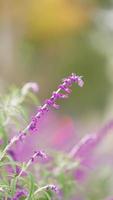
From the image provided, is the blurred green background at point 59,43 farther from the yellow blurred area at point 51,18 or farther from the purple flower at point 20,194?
the purple flower at point 20,194

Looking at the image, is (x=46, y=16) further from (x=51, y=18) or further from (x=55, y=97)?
(x=55, y=97)

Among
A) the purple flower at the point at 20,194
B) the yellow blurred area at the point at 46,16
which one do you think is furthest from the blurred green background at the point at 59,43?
the purple flower at the point at 20,194

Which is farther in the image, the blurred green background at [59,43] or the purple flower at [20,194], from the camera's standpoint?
the blurred green background at [59,43]

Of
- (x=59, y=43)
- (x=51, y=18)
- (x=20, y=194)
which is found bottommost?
(x=20, y=194)

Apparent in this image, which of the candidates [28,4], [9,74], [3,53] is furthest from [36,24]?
[9,74]

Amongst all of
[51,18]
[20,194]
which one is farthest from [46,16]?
[20,194]

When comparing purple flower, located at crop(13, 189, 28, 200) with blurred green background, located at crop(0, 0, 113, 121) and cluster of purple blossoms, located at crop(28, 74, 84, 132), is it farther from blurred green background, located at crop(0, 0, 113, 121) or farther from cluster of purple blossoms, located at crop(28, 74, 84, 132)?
blurred green background, located at crop(0, 0, 113, 121)

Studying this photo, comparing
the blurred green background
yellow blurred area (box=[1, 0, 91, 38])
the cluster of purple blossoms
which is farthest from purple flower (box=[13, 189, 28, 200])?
yellow blurred area (box=[1, 0, 91, 38])
